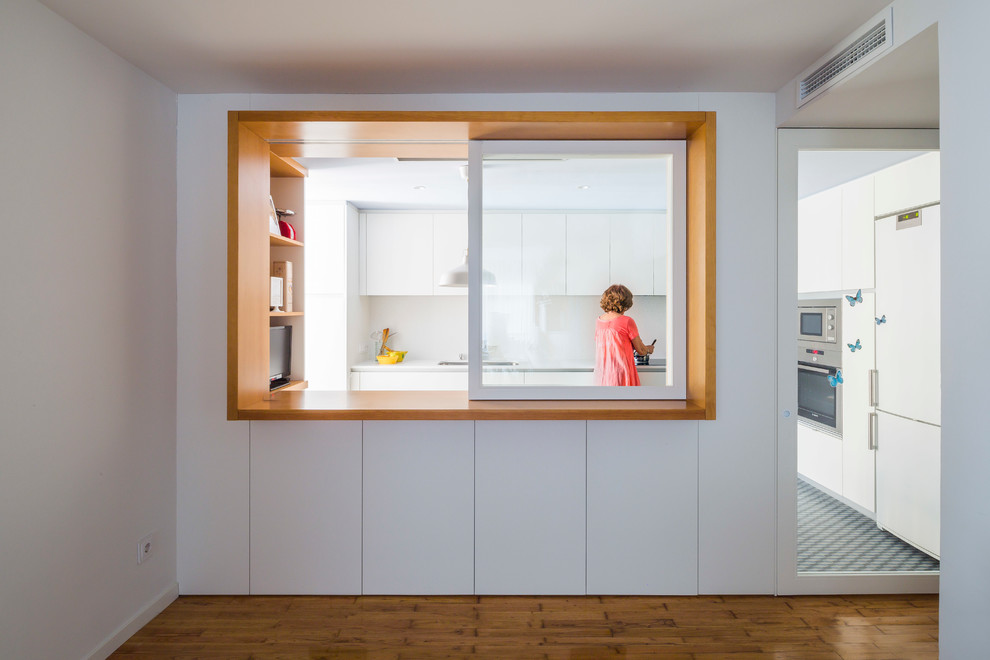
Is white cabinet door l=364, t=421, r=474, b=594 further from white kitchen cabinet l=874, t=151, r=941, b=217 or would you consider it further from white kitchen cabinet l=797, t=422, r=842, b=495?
white kitchen cabinet l=874, t=151, r=941, b=217

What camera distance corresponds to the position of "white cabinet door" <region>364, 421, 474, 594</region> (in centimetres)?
271

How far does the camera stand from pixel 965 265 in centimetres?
164

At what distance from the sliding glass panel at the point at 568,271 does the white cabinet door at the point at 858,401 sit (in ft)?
4.71

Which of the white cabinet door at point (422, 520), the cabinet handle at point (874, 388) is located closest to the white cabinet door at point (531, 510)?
the white cabinet door at point (422, 520)

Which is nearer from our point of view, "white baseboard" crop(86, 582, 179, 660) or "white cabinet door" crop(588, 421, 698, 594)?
"white baseboard" crop(86, 582, 179, 660)

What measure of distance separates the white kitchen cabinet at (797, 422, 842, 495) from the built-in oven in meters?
0.06

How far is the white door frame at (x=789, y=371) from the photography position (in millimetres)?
2715

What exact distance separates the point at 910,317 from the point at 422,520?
2.78 meters

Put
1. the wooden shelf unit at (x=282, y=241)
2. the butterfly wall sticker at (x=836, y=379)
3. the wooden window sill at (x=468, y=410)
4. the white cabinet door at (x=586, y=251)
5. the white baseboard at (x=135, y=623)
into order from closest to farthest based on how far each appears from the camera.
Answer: the white baseboard at (x=135, y=623), the wooden window sill at (x=468, y=410), the white cabinet door at (x=586, y=251), the wooden shelf unit at (x=282, y=241), the butterfly wall sticker at (x=836, y=379)

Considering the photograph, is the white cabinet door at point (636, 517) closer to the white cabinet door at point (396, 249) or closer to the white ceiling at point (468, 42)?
the white ceiling at point (468, 42)

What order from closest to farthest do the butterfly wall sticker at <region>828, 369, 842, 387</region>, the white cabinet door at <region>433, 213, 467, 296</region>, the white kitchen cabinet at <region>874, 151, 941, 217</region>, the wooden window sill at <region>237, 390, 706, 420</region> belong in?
the wooden window sill at <region>237, 390, 706, 420</region>
the white kitchen cabinet at <region>874, 151, 941, 217</region>
the butterfly wall sticker at <region>828, 369, 842, 387</region>
the white cabinet door at <region>433, 213, 467, 296</region>

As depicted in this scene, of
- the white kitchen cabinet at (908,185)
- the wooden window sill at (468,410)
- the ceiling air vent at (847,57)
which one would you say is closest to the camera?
the ceiling air vent at (847,57)

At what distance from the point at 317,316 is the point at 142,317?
2721 millimetres

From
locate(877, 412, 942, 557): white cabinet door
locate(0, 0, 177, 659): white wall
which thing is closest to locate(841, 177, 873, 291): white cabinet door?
locate(877, 412, 942, 557): white cabinet door
